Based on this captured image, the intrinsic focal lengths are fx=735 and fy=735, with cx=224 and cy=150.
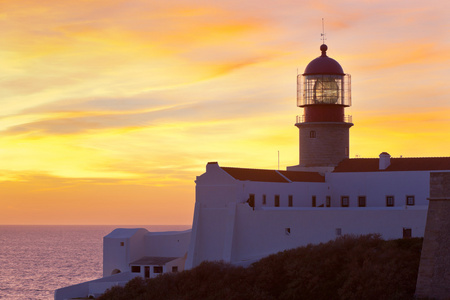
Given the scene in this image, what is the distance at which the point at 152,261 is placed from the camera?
1828 inches

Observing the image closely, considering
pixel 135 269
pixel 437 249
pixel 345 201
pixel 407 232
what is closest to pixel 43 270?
pixel 135 269

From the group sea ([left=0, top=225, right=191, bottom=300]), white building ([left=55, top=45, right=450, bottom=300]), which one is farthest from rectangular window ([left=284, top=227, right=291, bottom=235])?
sea ([left=0, top=225, right=191, bottom=300])

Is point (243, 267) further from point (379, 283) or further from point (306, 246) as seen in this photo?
point (379, 283)

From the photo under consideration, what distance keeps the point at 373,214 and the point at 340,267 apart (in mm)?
7193

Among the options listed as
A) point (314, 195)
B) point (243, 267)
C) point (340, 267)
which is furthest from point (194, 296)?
point (314, 195)

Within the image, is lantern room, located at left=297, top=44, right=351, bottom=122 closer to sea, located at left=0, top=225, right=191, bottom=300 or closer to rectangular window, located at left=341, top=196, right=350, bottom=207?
rectangular window, located at left=341, top=196, right=350, bottom=207

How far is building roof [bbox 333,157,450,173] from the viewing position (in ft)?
149

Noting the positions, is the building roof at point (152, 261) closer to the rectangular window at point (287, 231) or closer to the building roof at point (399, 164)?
the rectangular window at point (287, 231)

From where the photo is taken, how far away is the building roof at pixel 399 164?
45.4m

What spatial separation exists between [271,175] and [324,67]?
8.45 meters

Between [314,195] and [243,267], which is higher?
[314,195]

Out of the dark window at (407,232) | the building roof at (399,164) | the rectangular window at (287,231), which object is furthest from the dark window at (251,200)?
the dark window at (407,232)

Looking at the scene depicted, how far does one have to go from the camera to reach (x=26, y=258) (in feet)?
370

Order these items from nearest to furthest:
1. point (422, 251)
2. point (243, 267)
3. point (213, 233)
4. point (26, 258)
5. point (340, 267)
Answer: point (422, 251) < point (340, 267) < point (243, 267) < point (213, 233) < point (26, 258)
